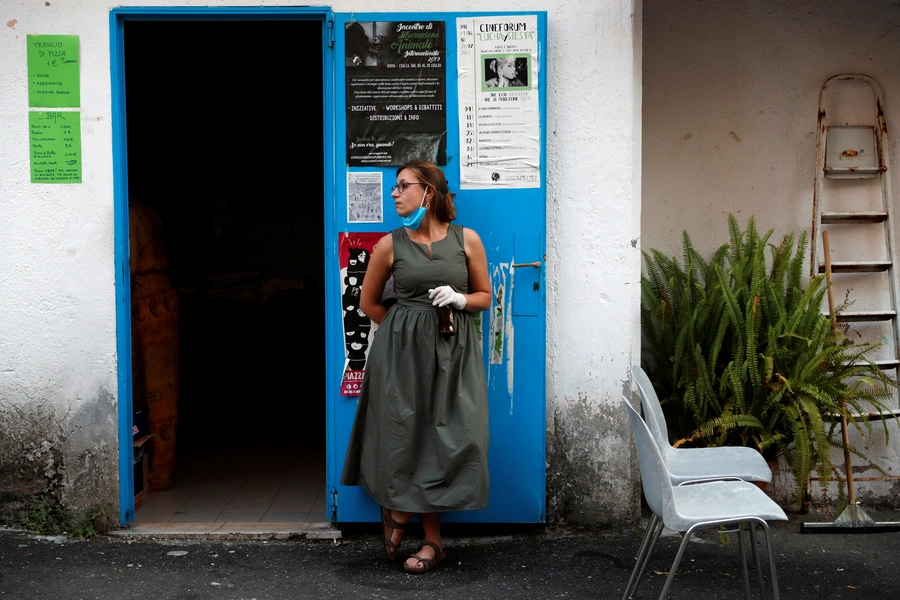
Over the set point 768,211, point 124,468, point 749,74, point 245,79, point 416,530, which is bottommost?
point 416,530

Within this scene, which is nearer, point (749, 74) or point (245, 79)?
point (749, 74)

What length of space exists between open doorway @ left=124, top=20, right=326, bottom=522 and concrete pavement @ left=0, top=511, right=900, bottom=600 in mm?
2261

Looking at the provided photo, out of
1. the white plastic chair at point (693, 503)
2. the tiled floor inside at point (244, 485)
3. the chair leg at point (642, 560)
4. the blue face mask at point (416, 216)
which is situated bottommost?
the tiled floor inside at point (244, 485)

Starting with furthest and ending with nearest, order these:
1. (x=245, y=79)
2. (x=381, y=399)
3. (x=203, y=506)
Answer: (x=245, y=79) → (x=203, y=506) → (x=381, y=399)

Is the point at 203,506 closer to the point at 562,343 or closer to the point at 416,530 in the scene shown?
the point at 416,530

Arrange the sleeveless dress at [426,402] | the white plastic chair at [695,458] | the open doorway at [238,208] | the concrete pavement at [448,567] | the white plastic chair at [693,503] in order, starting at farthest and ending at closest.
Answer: the open doorway at [238,208], the sleeveless dress at [426,402], the concrete pavement at [448,567], the white plastic chair at [695,458], the white plastic chair at [693,503]

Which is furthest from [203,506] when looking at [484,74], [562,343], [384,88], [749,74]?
[749,74]

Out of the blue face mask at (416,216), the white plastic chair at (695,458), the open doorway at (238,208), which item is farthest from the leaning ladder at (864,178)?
the open doorway at (238,208)

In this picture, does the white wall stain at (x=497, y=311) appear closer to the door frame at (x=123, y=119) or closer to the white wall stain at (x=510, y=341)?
the white wall stain at (x=510, y=341)

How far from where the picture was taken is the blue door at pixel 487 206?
4.39 meters

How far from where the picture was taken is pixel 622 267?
449 centimetres

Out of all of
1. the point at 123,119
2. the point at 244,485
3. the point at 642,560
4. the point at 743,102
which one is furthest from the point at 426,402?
the point at 743,102

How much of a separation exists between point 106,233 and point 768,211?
3726mm

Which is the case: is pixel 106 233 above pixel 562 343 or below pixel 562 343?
above
